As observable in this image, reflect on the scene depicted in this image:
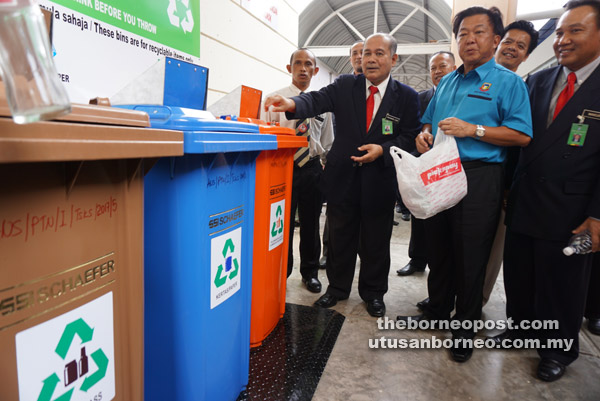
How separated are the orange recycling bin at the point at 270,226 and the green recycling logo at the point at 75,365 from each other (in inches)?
41.3

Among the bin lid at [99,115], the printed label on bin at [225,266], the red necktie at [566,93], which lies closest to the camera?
the bin lid at [99,115]

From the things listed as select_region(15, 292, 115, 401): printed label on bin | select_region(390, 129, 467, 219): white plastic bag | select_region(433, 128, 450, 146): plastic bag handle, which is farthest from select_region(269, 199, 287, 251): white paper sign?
select_region(15, 292, 115, 401): printed label on bin

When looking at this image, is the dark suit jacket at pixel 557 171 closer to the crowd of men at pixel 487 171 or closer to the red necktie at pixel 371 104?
the crowd of men at pixel 487 171

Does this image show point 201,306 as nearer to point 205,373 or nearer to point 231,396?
point 205,373

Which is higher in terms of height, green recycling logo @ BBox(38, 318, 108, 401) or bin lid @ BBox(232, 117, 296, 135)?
bin lid @ BBox(232, 117, 296, 135)

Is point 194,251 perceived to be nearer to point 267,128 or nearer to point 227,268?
point 227,268

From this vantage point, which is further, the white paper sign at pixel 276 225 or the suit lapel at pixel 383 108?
the suit lapel at pixel 383 108

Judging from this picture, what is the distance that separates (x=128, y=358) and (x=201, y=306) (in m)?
0.31

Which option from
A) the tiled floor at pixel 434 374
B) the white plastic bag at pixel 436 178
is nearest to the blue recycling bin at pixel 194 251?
→ the tiled floor at pixel 434 374

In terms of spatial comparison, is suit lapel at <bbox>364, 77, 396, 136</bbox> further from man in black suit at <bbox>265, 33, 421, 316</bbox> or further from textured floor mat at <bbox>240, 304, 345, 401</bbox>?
textured floor mat at <bbox>240, 304, 345, 401</bbox>

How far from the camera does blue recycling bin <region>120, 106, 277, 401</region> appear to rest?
3.74ft

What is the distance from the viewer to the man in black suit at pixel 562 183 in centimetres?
172

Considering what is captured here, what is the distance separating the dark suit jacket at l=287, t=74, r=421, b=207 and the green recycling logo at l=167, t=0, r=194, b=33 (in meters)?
1.02

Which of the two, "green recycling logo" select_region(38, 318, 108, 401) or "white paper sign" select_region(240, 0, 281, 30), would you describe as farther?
"white paper sign" select_region(240, 0, 281, 30)
